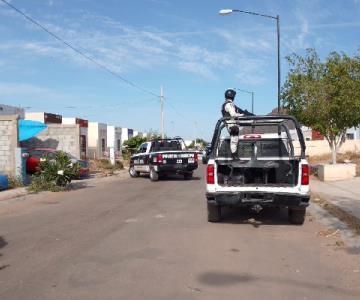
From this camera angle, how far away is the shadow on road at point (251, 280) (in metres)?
5.85

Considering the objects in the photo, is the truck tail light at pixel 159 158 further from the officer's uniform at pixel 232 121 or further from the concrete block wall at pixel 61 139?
the officer's uniform at pixel 232 121

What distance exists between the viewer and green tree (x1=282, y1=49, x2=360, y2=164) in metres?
20.9

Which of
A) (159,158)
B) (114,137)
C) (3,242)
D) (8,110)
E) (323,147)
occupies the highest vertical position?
(8,110)

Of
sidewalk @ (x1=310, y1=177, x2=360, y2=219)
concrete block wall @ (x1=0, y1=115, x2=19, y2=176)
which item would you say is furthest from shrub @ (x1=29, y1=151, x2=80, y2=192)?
sidewalk @ (x1=310, y1=177, x2=360, y2=219)

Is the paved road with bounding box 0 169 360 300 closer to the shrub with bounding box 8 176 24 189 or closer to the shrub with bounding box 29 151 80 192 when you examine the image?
the shrub with bounding box 29 151 80 192

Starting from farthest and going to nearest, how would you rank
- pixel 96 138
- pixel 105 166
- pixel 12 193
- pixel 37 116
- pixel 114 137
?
pixel 114 137, pixel 96 138, pixel 37 116, pixel 105 166, pixel 12 193

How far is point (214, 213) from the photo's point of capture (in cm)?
1043

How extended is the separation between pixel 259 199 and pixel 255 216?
1703 millimetres

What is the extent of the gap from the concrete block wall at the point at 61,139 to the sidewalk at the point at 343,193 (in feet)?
43.6

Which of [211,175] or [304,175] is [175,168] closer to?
[211,175]

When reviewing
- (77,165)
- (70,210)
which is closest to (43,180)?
(77,165)

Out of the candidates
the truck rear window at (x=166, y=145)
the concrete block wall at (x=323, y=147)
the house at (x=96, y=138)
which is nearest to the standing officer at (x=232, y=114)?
the truck rear window at (x=166, y=145)

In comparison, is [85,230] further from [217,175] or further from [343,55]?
[343,55]

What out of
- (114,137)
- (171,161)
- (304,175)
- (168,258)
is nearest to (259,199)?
(304,175)
